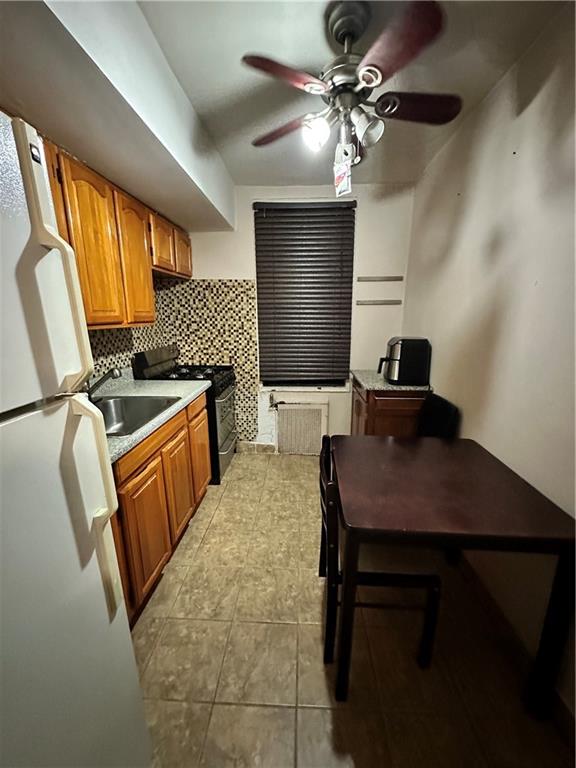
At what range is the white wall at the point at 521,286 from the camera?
3.85 feet

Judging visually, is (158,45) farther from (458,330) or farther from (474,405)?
(474,405)

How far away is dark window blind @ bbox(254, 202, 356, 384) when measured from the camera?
9.37ft

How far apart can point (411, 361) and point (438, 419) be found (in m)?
0.53

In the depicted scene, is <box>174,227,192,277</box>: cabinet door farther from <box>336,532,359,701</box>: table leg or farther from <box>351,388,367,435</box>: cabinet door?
<box>336,532,359,701</box>: table leg

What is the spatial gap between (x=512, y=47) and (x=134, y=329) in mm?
2831

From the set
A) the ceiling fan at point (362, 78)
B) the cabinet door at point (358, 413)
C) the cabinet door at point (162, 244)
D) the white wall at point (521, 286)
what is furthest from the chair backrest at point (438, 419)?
the cabinet door at point (162, 244)

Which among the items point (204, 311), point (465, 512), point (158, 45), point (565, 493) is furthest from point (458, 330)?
point (204, 311)

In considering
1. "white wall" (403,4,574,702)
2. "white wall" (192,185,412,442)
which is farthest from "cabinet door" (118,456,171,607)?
"white wall" (192,185,412,442)

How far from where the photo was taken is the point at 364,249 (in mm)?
2904

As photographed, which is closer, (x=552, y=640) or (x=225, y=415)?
(x=552, y=640)

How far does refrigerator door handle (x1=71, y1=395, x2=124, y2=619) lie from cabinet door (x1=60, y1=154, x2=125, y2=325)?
43.4 inches

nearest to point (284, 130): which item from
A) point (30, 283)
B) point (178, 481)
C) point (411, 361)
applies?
point (30, 283)

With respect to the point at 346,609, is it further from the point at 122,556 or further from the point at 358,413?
the point at 358,413

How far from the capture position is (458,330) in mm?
1939
